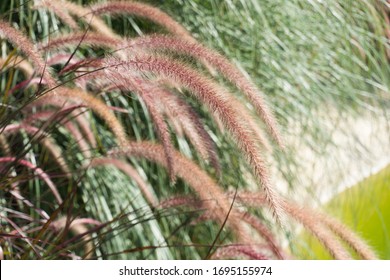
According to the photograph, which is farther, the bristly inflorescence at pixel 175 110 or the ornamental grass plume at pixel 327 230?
the ornamental grass plume at pixel 327 230

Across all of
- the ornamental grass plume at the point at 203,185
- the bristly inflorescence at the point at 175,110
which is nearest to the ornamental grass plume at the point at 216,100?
the bristly inflorescence at the point at 175,110

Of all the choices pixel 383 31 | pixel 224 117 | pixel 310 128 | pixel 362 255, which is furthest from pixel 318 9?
pixel 224 117

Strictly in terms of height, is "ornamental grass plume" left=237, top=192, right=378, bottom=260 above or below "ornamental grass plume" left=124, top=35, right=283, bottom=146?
below

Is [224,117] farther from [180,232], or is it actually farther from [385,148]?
[385,148]

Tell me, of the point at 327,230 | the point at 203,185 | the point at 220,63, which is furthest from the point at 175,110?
the point at 327,230

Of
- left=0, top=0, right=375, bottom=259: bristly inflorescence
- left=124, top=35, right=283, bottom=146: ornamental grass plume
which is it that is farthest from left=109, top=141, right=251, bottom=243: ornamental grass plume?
left=124, top=35, right=283, bottom=146: ornamental grass plume

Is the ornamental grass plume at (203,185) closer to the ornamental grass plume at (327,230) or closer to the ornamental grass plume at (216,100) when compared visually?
the ornamental grass plume at (327,230)

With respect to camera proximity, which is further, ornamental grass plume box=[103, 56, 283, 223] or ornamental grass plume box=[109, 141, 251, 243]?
ornamental grass plume box=[109, 141, 251, 243]

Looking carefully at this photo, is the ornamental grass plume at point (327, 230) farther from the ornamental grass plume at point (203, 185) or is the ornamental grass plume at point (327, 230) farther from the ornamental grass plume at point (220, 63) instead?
the ornamental grass plume at point (220, 63)

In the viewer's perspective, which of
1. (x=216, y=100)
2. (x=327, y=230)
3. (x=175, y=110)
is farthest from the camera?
(x=327, y=230)

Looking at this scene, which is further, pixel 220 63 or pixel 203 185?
pixel 203 185

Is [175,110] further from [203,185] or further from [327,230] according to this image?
[327,230]

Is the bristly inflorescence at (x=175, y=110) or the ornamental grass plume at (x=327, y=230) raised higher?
the bristly inflorescence at (x=175, y=110)

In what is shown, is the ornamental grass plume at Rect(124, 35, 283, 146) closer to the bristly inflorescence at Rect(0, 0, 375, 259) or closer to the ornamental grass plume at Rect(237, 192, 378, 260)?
the bristly inflorescence at Rect(0, 0, 375, 259)
